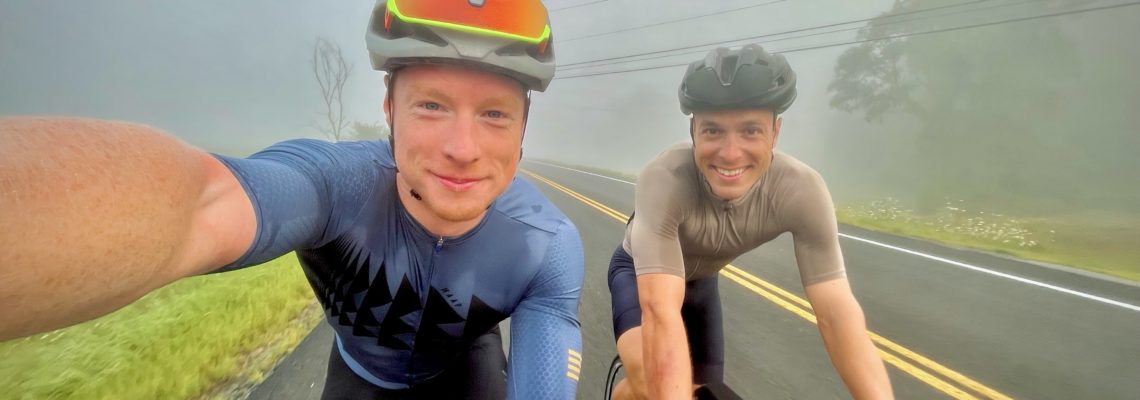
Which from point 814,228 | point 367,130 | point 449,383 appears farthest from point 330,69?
point 814,228

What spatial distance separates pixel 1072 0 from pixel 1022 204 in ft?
14.7

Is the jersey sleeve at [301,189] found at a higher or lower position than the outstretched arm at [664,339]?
higher

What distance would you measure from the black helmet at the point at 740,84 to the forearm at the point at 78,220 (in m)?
1.36

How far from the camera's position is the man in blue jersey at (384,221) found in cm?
47

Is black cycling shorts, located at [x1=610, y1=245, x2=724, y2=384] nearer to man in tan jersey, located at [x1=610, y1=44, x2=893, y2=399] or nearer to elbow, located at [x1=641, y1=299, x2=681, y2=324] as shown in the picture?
man in tan jersey, located at [x1=610, y1=44, x2=893, y2=399]

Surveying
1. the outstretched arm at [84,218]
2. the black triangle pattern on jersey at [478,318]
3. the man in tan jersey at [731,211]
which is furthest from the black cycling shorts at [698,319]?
the outstretched arm at [84,218]

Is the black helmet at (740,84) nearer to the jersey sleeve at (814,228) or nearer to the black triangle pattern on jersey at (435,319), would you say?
the jersey sleeve at (814,228)

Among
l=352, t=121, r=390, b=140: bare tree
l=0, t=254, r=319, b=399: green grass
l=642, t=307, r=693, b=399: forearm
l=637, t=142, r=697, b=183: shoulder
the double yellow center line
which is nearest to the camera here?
l=642, t=307, r=693, b=399: forearm

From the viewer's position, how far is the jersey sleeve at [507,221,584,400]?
1287 millimetres

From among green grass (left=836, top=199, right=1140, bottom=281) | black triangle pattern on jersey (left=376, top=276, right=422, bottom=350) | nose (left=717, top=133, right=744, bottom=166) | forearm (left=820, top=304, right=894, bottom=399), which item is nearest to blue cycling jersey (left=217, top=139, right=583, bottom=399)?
black triangle pattern on jersey (left=376, top=276, right=422, bottom=350)

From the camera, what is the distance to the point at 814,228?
1417 mm

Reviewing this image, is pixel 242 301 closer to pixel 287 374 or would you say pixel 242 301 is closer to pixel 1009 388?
pixel 287 374

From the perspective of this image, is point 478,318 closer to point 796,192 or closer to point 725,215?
point 725,215

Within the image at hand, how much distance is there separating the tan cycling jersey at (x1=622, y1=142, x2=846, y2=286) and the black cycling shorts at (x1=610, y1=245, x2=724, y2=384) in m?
0.45
